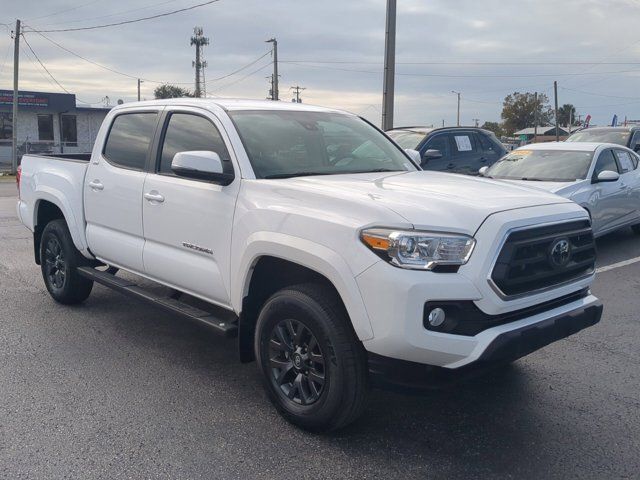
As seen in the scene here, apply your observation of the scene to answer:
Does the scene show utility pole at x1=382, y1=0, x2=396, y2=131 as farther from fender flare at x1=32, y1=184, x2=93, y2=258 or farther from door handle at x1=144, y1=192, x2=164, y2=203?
door handle at x1=144, y1=192, x2=164, y2=203

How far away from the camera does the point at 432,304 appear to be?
3.11 metres

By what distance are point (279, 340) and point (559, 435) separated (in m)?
1.69

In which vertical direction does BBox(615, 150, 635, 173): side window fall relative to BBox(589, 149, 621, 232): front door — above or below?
above

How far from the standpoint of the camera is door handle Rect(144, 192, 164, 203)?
182 inches

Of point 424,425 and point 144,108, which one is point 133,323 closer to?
point 144,108

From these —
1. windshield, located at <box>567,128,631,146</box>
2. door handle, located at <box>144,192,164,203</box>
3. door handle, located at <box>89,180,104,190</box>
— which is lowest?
door handle, located at <box>144,192,164,203</box>

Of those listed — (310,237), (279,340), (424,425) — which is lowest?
(424,425)

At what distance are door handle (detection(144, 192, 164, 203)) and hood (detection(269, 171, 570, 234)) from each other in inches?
43.0

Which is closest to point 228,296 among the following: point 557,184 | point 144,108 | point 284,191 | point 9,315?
point 284,191

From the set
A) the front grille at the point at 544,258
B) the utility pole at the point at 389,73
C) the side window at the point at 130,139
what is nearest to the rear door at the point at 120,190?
the side window at the point at 130,139

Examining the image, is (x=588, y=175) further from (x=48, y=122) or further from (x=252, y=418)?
(x=48, y=122)

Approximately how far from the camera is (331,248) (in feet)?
11.0

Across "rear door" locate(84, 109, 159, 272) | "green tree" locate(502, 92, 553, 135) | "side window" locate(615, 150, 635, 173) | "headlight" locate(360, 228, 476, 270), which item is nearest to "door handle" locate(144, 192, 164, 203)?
"rear door" locate(84, 109, 159, 272)

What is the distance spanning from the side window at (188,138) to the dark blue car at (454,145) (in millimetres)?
7756
